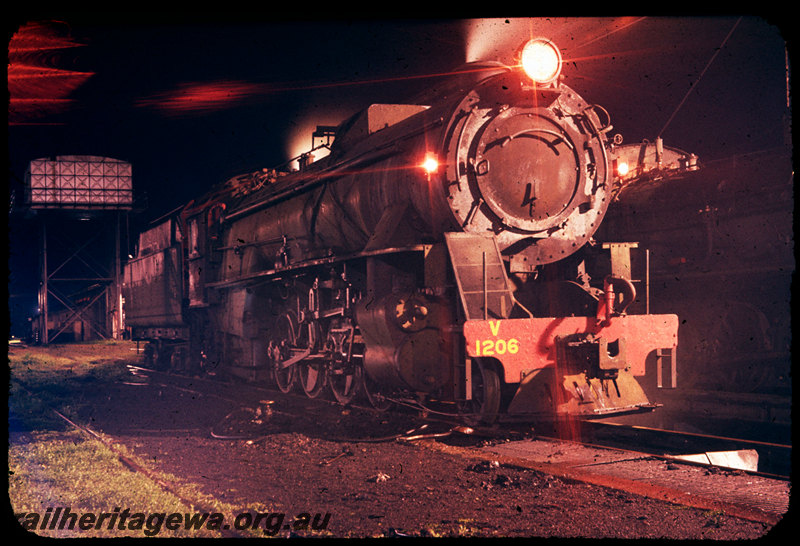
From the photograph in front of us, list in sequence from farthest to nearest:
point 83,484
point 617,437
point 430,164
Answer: point 617,437
point 430,164
point 83,484

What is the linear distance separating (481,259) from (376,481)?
2322mm

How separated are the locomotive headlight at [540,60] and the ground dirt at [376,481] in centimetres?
345

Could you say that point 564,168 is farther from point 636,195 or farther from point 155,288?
point 155,288

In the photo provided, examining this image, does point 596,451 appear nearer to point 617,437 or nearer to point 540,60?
point 617,437

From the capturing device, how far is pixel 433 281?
6.73m

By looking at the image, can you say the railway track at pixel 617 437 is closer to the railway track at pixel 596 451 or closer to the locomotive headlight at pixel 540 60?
the railway track at pixel 596 451

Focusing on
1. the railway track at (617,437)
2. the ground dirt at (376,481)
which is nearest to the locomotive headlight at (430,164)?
the railway track at (617,437)

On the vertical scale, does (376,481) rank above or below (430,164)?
below

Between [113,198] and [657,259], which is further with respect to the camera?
[113,198]

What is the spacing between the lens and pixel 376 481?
5219mm

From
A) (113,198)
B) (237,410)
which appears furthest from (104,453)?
(113,198)

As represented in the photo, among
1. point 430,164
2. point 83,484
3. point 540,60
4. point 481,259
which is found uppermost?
point 540,60

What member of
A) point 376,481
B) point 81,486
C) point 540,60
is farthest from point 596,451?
point 81,486

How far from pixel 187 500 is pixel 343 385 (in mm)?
4310
